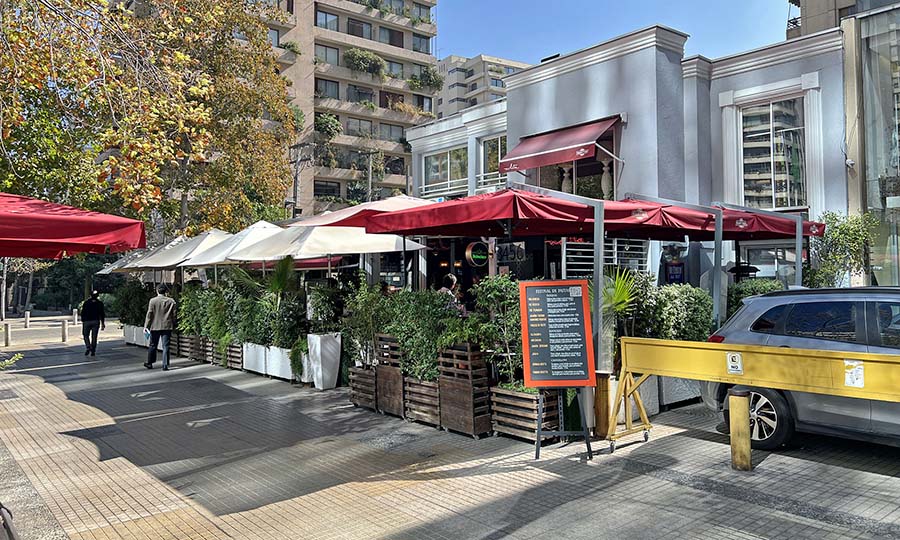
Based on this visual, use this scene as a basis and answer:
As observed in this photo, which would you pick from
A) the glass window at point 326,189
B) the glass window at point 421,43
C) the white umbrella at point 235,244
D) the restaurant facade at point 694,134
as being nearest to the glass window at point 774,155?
the restaurant facade at point 694,134

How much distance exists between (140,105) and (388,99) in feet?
185

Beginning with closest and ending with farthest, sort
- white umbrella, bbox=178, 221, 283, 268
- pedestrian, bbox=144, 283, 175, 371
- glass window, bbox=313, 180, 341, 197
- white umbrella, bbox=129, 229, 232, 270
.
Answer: white umbrella, bbox=178, 221, 283, 268, pedestrian, bbox=144, 283, 175, 371, white umbrella, bbox=129, 229, 232, 270, glass window, bbox=313, 180, 341, 197

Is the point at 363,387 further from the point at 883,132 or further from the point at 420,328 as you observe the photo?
the point at 883,132

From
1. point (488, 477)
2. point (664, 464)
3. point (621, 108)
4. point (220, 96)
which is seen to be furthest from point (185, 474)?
point (220, 96)

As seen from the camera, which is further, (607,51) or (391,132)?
(391,132)

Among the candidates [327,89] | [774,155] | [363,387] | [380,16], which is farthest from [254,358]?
[380,16]

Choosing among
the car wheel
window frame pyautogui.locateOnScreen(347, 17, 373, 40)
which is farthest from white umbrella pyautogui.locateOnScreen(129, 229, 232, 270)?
window frame pyautogui.locateOnScreen(347, 17, 373, 40)

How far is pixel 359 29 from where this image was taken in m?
59.0

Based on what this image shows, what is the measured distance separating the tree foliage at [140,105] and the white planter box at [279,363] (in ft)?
11.4

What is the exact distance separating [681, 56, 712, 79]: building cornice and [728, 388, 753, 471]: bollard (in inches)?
428

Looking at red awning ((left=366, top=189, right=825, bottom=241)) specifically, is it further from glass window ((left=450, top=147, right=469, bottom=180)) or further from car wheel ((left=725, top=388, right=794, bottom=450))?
glass window ((left=450, top=147, right=469, bottom=180))

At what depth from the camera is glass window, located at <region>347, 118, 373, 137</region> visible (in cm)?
5759

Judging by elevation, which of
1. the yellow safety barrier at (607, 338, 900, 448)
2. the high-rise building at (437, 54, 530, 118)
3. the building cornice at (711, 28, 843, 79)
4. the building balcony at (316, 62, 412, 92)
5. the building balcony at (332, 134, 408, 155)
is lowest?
the yellow safety barrier at (607, 338, 900, 448)

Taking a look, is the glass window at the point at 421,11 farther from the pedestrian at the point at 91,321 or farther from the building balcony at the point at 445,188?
the pedestrian at the point at 91,321
